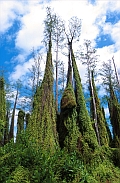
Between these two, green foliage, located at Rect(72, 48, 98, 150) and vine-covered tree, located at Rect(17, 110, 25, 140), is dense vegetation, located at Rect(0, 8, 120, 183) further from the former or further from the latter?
vine-covered tree, located at Rect(17, 110, 25, 140)

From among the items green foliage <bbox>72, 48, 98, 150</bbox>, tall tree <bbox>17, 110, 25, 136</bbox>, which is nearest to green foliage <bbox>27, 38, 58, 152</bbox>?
green foliage <bbox>72, 48, 98, 150</bbox>

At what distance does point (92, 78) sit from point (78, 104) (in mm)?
9032

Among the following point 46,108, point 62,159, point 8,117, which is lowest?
point 62,159

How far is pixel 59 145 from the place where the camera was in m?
15.1

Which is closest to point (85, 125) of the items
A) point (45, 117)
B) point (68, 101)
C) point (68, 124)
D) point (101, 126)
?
point (68, 124)

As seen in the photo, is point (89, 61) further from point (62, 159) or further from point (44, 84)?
point (62, 159)

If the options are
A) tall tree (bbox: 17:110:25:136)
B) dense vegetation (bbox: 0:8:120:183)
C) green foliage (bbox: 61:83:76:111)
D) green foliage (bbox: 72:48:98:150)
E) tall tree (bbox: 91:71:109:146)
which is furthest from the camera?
tall tree (bbox: 17:110:25:136)

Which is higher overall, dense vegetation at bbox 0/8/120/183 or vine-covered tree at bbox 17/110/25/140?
vine-covered tree at bbox 17/110/25/140

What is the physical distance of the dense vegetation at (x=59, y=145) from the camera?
10102mm

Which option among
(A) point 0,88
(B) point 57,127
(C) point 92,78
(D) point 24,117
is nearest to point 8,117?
(D) point 24,117

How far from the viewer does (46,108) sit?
15.1 metres

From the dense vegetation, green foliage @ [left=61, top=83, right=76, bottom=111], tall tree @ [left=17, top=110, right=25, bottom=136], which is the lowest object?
the dense vegetation

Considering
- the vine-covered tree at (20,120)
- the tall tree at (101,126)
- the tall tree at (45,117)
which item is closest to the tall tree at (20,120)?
the vine-covered tree at (20,120)

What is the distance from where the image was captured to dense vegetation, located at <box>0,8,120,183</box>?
10.1 metres
